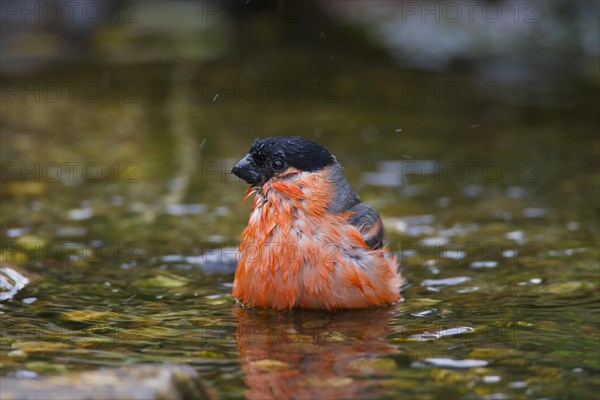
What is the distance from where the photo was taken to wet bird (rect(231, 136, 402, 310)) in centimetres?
492

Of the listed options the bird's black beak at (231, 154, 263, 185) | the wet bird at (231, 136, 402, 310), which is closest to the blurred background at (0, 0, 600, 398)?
the wet bird at (231, 136, 402, 310)

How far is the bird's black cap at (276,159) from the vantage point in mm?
5324

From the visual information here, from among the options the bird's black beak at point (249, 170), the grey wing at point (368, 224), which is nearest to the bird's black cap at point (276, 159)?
the bird's black beak at point (249, 170)

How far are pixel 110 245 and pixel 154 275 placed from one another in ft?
2.93

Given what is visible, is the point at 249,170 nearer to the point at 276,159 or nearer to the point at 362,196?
the point at 276,159

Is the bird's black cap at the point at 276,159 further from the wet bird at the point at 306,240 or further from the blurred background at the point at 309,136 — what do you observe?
the blurred background at the point at 309,136

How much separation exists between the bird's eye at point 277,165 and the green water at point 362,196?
35.0 inches

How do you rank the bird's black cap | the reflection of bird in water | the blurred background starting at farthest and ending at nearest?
1. the bird's black cap
2. the blurred background
3. the reflection of bird in water

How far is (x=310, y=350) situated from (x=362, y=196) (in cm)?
410

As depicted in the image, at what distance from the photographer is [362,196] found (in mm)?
8195

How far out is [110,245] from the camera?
255 inches

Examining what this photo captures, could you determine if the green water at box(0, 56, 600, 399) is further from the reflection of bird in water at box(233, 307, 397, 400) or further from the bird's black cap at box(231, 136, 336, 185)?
the bird's black cap at box(231, 136, 336, 185)

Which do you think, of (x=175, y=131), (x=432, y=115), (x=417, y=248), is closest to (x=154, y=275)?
(x=417, y=248)

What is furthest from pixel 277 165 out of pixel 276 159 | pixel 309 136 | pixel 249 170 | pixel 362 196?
pixel 309 136
